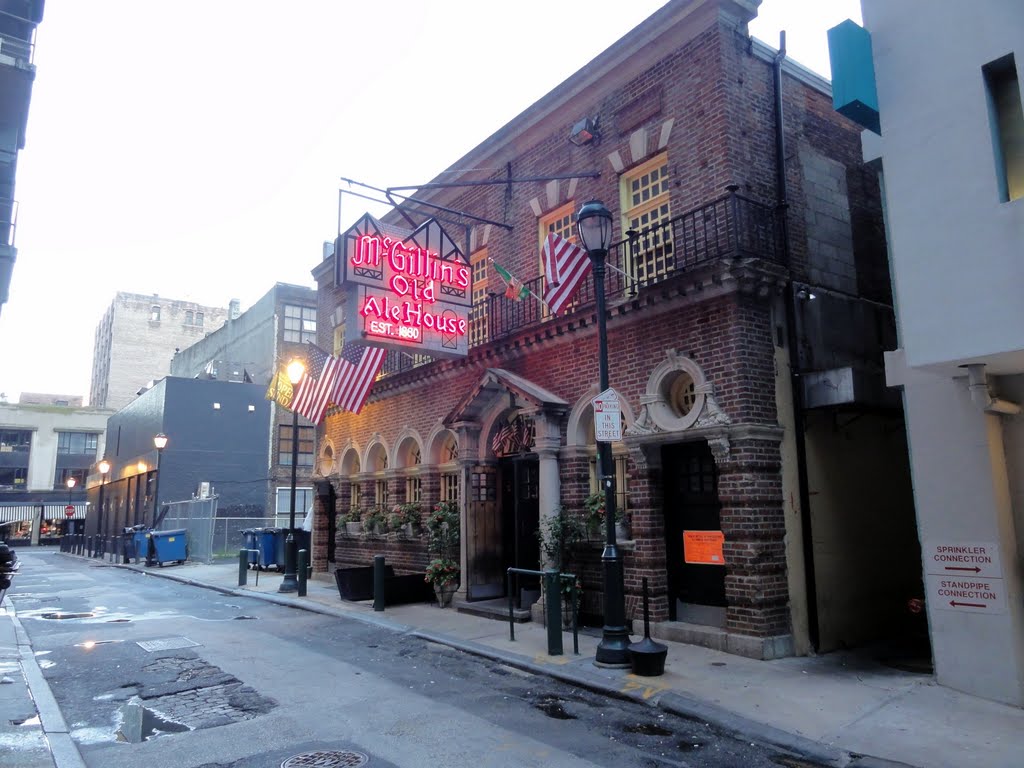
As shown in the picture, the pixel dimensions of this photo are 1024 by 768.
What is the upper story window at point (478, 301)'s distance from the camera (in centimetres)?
1498

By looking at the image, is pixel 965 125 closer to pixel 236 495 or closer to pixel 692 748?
pixel 692 748

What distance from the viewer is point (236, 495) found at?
3912 cm

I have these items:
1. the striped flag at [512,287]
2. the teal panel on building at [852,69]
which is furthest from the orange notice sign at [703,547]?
the teal panel on building at [852,69]

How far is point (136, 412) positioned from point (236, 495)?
35.7ft

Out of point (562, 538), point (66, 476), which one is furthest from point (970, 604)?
point (66, 476)

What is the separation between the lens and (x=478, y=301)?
1523 cm

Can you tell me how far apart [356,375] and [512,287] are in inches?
179

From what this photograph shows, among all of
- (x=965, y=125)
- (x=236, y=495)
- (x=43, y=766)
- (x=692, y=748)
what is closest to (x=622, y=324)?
(x=965, y=125)

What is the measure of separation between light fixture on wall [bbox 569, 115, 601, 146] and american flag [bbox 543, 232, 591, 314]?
2.21 m

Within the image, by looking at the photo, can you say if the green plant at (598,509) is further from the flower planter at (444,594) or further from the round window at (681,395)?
the flower planter at (444,594)

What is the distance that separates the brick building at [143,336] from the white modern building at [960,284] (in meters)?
75.7

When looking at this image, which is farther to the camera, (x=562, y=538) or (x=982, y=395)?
(x=562, y=538)

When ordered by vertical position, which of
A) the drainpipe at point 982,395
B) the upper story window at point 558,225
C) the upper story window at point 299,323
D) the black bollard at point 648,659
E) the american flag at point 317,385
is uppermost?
the upper story window at point 299,323

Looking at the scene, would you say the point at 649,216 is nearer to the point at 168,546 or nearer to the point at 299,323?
the point at 168,546
